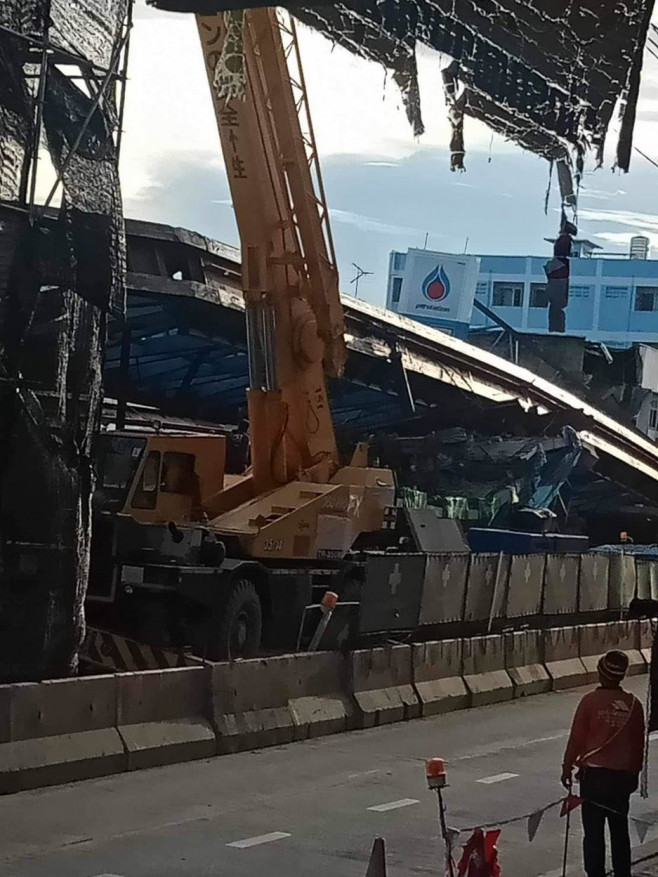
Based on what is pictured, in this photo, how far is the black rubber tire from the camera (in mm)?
19109

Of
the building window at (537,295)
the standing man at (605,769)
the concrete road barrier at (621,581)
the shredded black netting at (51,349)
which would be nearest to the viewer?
the standing man at (605,769)

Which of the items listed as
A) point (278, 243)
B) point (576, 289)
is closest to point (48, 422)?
point (278, 243)

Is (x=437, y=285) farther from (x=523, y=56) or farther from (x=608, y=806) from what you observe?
(x=608, y=806)

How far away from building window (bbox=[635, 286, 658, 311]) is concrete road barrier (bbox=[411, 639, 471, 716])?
2259 inches

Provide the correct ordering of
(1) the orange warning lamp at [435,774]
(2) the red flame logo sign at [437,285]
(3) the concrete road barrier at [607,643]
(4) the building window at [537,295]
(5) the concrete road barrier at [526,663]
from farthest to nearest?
(4) the building window at [537,295]
(2) the red flame logo sign at [437,285]
(3) the concrete road barrier at [607,643]
(5) the concrete road barrier at [526,663]
(1) the orange warning lamp at [435,774]

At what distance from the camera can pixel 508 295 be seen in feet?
244

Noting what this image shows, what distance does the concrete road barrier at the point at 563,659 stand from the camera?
21703mm

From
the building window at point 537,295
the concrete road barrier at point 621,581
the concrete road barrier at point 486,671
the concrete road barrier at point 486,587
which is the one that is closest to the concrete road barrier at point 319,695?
the concrete road barrier at point 486,671

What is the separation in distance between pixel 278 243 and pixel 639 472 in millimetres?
29442

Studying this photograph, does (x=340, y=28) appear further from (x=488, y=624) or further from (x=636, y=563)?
(x=636, y=563)

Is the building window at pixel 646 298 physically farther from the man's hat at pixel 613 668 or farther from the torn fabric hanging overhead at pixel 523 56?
the man's hat at pixel 613 668

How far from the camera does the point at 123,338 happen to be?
1204 inches

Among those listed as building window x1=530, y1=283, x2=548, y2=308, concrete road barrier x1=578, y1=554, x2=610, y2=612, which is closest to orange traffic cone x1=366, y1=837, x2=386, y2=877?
concrete road barrier x1=578, y1=554, x2=610, y2=612

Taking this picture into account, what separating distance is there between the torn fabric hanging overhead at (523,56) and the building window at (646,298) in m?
64.9
